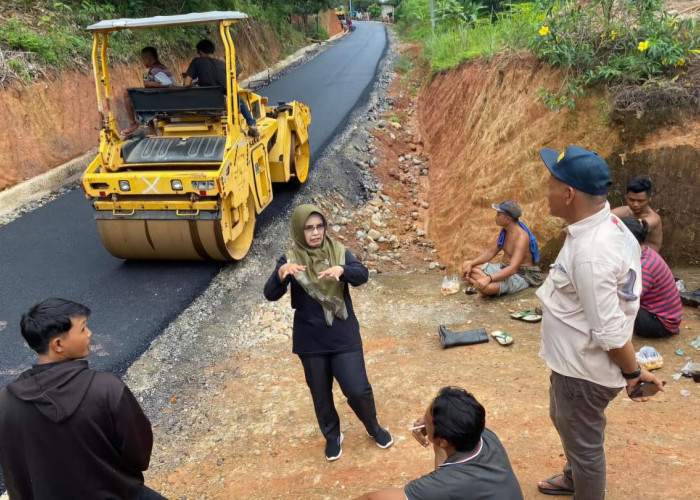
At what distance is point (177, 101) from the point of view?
20.3 ft

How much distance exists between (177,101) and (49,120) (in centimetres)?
415

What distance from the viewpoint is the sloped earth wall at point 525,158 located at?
18.3 feet

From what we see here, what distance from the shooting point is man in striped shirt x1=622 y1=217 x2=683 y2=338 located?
13.3 ft

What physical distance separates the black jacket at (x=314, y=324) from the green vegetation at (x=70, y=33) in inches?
311

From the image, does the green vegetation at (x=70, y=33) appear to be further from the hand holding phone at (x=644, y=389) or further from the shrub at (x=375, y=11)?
the shrub at (x=375, y=11)

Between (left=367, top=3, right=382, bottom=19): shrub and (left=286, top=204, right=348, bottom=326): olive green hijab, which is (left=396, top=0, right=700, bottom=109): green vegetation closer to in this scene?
(left=286, top=204, right=348, bottom=326): olive green hijab

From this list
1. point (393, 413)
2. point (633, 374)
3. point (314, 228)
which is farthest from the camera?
point (393, 413)

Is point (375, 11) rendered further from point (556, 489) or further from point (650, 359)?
point (556, 489)

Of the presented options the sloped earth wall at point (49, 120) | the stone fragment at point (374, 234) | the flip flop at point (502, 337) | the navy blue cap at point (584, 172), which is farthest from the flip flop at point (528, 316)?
the sloped earth wall at point (49, 120)

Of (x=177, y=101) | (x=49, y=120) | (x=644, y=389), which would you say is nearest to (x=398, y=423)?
(x=644, y=389)

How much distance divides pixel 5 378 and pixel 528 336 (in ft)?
14.1

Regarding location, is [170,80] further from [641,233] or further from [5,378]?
[641,233]

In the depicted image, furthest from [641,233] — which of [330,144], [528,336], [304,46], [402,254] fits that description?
[304,46]

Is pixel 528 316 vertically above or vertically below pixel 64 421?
below
